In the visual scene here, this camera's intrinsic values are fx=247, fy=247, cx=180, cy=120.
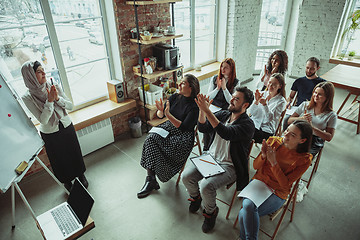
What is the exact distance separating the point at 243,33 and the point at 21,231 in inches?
198

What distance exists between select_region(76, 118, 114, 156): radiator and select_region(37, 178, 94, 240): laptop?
5.92 feet

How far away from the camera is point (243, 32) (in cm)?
527

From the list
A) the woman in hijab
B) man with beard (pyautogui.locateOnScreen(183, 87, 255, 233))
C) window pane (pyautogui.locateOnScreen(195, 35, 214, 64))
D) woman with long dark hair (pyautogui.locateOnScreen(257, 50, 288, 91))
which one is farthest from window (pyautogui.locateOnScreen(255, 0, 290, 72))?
the woman in hijab

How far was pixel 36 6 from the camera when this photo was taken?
3008 mm

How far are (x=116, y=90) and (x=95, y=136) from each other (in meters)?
0.76

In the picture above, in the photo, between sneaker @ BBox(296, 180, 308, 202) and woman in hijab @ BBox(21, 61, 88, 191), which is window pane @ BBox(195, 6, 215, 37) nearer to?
woman in hijab @ BBox(21, 61, 88, 191)

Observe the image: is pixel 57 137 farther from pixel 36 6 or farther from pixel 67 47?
pixel 36 6

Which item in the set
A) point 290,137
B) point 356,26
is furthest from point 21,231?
point 356,26

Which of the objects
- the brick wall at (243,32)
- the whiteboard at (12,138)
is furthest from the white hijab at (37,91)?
the brick wall at (243,32)

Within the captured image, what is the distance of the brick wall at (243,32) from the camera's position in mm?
4965

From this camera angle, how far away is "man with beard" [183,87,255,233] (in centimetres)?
235

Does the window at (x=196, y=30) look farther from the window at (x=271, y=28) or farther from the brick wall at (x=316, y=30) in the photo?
the brick wall at (x=316, y=30)

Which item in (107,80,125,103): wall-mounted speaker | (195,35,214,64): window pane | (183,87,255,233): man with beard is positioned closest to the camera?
(183,87,255,233): man with beard

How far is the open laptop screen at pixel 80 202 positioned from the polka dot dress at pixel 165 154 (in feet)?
3.76
